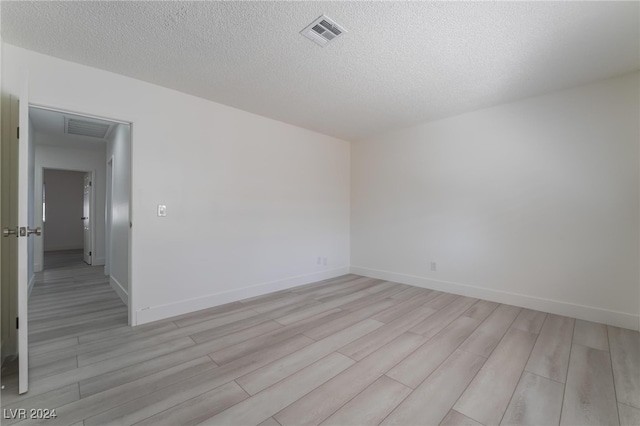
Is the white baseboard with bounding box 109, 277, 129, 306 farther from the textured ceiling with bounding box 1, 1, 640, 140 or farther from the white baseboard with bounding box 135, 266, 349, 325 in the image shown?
the textured ceiling with bounding box 1, 1, 640, 140

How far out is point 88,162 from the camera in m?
5.93

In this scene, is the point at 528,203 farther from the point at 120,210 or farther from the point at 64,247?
the point at 64,247

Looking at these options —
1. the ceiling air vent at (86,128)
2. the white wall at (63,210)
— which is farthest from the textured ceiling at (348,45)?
the white wall at (63,210)

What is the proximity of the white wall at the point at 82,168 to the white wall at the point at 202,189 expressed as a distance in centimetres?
421

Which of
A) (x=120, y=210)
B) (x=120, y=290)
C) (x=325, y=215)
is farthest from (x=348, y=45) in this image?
(x=120, y=290)

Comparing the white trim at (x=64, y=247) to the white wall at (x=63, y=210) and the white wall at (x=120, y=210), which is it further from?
the white wall at (x=120, y=210)

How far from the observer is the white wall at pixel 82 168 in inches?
205

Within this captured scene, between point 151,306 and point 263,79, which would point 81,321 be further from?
point 263,79

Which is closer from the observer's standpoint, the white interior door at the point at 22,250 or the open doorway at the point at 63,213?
the white interior door at the point at 22,250

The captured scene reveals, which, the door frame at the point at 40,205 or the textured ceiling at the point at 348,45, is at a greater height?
the textured ceiling at the point at 348,45

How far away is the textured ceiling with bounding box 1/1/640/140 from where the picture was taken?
1.81 meters

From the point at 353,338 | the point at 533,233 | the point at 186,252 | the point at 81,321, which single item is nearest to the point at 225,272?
the point at 186,252

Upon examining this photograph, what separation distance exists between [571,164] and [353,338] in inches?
123

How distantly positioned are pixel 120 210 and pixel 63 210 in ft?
23.3
